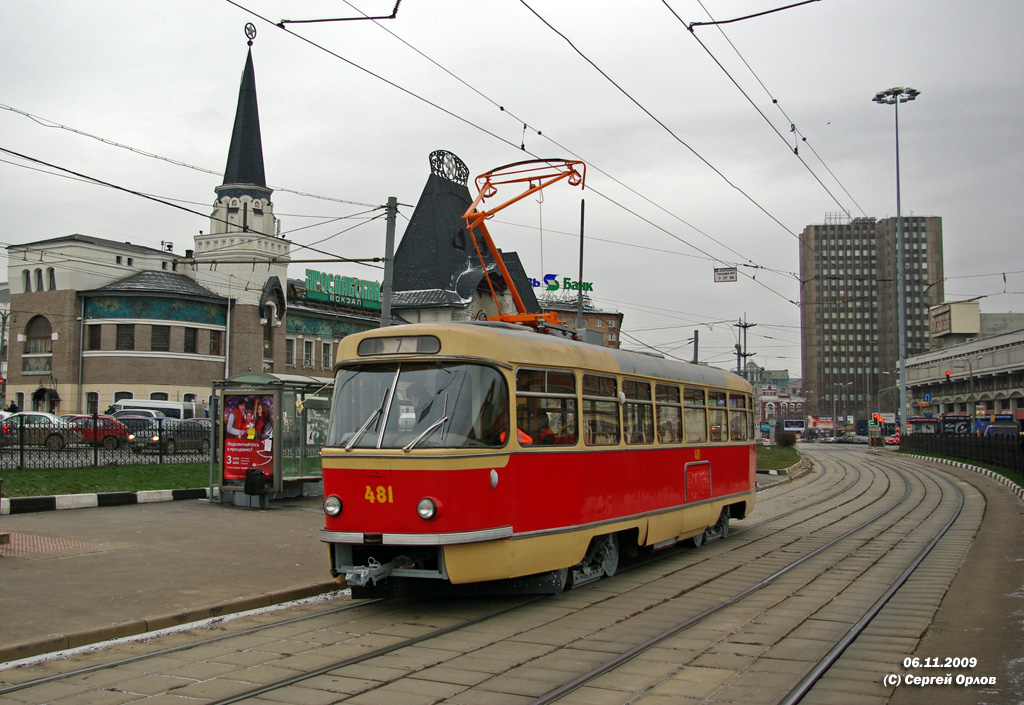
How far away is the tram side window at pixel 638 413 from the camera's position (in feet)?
36.9

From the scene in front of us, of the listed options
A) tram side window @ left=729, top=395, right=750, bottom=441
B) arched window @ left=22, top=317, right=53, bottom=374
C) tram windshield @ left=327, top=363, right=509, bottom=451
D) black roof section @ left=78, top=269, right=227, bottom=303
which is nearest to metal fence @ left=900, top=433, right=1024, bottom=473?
tram side window @ left=729, top=395, right=750, bottom=441

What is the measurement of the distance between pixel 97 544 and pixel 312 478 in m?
6.89

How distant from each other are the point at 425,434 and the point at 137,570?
4272 millimetres

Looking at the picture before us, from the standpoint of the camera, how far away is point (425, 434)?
335 inches

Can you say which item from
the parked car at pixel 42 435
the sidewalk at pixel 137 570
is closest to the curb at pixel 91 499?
the sidewalk at pixel 137 570

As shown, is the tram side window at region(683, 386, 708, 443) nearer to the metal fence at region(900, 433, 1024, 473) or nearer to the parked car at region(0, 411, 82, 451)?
the parked car at region(0, 411, 82, 451)

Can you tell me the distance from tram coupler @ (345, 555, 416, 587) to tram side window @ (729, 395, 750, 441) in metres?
8.11

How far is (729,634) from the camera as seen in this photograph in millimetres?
8094

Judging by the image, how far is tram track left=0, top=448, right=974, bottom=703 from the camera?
6.59 metres

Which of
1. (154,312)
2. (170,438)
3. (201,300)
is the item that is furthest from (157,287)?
(170,438)

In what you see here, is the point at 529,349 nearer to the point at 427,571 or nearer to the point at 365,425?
the point at 365,425

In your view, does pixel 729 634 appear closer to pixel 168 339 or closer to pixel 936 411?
pixel 168 339

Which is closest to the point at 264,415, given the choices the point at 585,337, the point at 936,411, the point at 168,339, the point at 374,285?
the point at 585,337

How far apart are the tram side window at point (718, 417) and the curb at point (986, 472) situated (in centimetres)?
1358
